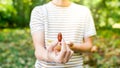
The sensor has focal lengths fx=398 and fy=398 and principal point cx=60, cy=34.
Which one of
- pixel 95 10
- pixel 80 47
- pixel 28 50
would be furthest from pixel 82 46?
pixel 95 10

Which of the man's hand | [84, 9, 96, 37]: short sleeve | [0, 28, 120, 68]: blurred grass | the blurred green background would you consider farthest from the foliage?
the man's hand

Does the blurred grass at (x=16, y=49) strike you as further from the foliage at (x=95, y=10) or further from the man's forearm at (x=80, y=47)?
the man's forearm at (x=80, y=47)

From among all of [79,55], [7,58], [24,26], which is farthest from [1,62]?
[79,55]

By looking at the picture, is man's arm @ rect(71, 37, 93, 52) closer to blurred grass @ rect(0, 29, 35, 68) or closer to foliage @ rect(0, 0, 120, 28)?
blurred grass @ rect(0, 29, 35, 68)

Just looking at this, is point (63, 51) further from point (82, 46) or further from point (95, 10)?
point (95, 10)

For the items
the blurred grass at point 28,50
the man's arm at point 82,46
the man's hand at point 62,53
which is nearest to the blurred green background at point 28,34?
the blurred grass at point 28,50

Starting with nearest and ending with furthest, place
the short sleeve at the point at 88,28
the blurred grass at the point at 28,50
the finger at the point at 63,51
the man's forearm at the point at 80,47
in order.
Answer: the finger at the point at 63,51 → the man's forearm at the point at 80,47 → the short sleeve at the point at 88,28 → the blurred grass at the point at 28,50

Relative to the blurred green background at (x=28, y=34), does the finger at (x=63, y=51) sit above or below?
above

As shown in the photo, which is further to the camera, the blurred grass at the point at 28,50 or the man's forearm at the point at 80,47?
the blurred grass at the point at 28,50
